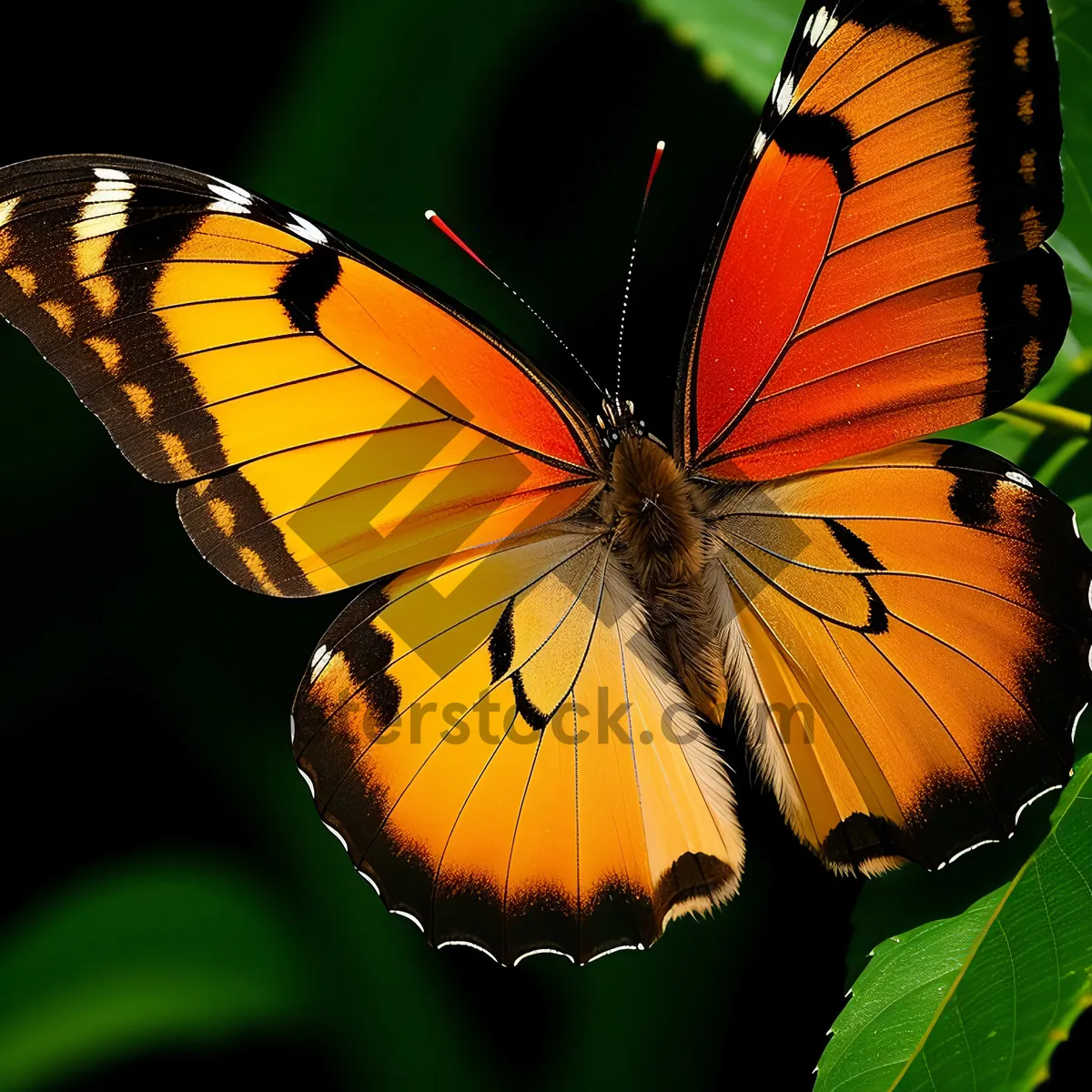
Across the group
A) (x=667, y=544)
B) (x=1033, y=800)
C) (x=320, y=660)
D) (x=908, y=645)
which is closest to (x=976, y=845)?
(x=1033, y=800)

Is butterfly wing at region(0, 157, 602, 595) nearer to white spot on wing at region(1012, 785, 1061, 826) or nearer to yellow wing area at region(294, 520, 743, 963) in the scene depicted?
yellow wing area at region(294, 520, 743, 963)

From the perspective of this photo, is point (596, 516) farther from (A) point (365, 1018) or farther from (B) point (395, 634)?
(A) point (365, 1018)

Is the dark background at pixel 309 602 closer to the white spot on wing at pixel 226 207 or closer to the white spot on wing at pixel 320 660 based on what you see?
the white spot on wing at pixel 320 660

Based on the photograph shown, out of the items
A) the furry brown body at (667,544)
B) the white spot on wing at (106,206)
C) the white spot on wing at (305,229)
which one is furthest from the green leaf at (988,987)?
the white spot on wing at (106,206)

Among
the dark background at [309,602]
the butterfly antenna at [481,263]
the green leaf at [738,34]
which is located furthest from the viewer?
the dark background at [309,602]

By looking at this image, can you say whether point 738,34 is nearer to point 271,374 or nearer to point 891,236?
point 891,236

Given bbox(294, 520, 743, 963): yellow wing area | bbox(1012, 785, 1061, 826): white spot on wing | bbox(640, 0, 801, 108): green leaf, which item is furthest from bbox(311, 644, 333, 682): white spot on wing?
bbox(640, 0, 801, 108): green leaf
